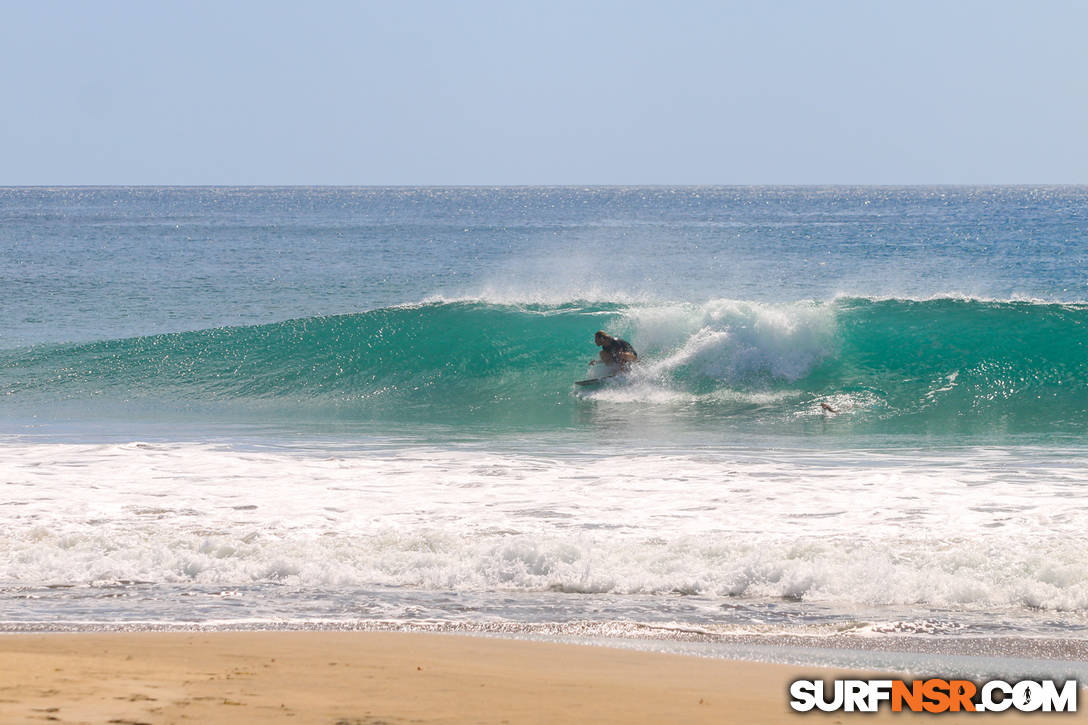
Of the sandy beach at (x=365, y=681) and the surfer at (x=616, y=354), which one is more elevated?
the surfer at (x=616, y=354)

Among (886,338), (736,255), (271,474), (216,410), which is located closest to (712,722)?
(271,474)

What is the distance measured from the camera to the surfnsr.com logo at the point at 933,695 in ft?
14.3

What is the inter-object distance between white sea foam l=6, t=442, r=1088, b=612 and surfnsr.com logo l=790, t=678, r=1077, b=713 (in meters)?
1.27

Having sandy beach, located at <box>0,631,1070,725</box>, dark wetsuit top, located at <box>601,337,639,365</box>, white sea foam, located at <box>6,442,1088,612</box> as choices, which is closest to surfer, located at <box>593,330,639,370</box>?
dark wetsuit top, located at <box>601,337,639,365</box>

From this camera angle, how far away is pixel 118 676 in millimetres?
4469

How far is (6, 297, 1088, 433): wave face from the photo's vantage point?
13438 millimetres

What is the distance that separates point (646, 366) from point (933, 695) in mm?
10533

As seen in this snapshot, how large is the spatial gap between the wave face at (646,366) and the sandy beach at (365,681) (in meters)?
7.53

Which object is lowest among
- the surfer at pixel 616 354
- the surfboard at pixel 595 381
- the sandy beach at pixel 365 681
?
the sandy beach at pixel 365 681

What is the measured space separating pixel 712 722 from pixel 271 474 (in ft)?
19.4

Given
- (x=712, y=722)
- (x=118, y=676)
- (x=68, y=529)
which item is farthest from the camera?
(x=68, y=529)

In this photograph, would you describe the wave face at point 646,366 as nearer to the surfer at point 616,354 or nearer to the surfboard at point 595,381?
the surfboard at point 595,381

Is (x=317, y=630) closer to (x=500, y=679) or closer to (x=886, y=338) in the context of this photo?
(x=500, y=679)

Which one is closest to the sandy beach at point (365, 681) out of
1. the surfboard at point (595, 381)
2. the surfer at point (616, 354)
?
the surfboard at point (595, 381)
